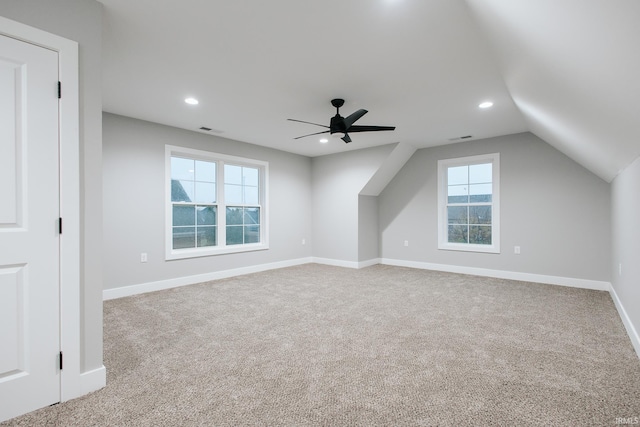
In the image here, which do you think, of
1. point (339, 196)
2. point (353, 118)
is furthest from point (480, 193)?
point (353, 118)

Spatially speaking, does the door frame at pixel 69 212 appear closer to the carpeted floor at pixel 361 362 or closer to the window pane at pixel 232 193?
the carpeted floor at pixel 361 362

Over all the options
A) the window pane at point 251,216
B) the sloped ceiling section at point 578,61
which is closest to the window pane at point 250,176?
the window pane at point 251,216

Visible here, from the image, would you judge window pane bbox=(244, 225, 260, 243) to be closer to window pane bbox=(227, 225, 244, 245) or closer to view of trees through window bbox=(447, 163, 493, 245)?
window pane bbox=(227, 225, 244, 245)

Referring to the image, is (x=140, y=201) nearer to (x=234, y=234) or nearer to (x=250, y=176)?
(x=234, y=234)

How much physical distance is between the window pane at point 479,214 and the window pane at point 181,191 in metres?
4.89

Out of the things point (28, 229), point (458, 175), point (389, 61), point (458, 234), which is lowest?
point (458, 234)

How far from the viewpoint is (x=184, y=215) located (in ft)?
15.8

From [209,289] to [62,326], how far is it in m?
2.68

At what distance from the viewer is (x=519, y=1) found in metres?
1.40

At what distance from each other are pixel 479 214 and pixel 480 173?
0.74m

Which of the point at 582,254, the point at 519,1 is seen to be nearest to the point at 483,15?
the point at 519,1

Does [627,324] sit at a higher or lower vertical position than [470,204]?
lower

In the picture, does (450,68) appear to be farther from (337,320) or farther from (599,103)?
(337,320)

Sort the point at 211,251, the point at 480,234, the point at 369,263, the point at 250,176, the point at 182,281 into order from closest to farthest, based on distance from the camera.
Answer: the point at 182,281, the point at 211,251, the point at 480,234, the point at 250,176, the point at 369,263
